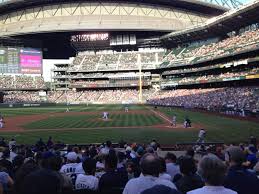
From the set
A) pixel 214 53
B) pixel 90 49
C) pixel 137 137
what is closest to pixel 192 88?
pixel 214 53

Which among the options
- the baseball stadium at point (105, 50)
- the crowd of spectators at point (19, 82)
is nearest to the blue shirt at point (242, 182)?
the baseball stadium at point (105, 50)

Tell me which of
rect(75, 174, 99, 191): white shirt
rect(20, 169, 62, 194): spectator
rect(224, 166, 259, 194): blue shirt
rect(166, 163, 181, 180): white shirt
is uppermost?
rect(20, 169, 62, 194): spectator

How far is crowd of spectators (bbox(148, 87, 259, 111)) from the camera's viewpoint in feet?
197

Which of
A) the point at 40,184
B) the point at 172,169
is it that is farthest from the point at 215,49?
the point at 40,184

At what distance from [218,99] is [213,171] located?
69670 mm

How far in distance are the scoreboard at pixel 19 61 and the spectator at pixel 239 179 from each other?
120290 mm

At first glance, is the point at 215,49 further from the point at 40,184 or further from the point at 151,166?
the point at 40,184

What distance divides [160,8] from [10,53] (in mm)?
53704

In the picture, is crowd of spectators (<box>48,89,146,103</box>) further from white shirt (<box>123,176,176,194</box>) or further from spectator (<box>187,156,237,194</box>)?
spectator (<box>187,156,237,194</box>)

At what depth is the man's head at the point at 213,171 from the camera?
471cm

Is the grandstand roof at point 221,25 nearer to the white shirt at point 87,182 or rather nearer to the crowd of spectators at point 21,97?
the crowd of spectators at point 21,97

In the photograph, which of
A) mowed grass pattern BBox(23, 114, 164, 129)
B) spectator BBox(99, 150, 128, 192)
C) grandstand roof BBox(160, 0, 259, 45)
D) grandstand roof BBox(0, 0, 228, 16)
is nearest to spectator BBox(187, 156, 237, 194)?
spectator BBox(99, 150, 128, 192)

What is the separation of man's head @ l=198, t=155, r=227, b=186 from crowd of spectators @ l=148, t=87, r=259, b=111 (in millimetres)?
49237

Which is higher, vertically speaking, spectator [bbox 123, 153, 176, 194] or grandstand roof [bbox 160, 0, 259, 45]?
grandstand roof [bbox 160, 0, 259, 45]
